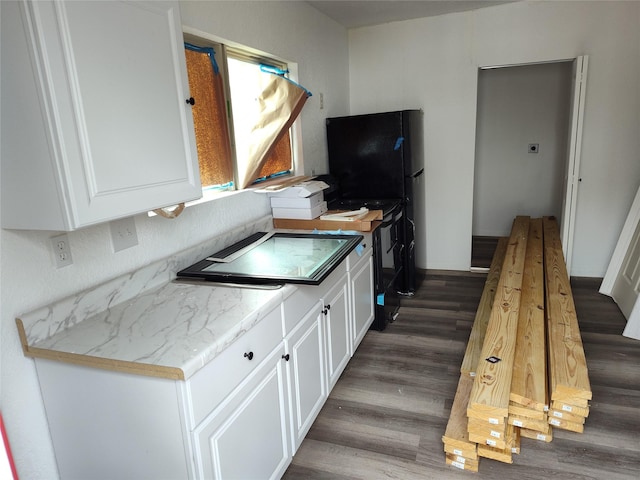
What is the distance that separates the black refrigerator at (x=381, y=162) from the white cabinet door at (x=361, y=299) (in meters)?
0.66

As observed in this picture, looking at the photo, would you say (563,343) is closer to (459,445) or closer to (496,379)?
(496,379)

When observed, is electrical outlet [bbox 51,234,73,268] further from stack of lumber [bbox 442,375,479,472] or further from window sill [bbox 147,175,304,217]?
stack of lumber [bbox 442,375,479,472]

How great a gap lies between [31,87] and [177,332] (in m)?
0.79

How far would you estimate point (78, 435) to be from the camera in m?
1.40

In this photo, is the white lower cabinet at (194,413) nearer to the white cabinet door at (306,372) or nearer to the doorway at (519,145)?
the white cabinet door at (306,372)

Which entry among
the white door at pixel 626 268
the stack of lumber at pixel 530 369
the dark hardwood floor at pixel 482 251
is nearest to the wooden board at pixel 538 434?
the stack of lumber at pixel 530 369

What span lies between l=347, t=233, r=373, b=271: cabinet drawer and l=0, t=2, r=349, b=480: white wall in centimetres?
63

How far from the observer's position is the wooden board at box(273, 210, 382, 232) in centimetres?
272

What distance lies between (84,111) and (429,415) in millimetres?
2038

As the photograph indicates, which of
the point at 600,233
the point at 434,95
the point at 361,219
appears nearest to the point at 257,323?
the point at 361,219

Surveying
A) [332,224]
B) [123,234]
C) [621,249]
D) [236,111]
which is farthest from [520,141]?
[123,234]

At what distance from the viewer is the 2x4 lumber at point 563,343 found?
78.2 inches

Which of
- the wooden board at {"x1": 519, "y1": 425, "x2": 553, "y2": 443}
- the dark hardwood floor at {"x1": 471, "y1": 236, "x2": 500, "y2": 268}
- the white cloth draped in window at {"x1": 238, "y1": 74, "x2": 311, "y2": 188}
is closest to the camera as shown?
the wooden board at {"x1": 519, "y1": 425, "x2": 553, "y2": 443}

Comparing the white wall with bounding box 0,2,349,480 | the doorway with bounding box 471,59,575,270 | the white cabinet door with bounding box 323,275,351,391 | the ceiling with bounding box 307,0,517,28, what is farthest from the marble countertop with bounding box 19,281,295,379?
the doorway with bounding box 471,59,575,270
